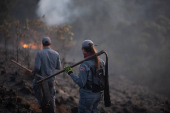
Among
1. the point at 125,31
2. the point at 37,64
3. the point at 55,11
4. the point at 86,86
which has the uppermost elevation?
the point at 55,11

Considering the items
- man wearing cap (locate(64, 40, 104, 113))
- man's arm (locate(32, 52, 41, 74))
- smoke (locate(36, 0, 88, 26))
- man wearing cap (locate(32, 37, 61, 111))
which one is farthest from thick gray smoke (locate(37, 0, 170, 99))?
man's arm (locate(32, 52, 41, 74))

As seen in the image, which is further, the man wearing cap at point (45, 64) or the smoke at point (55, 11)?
the smoke at point (55, 11)

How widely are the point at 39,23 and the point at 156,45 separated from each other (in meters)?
18.3

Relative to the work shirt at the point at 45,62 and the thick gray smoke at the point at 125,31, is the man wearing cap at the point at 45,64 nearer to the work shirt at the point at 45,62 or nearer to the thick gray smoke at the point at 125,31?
the work shirt at the point at 45,62

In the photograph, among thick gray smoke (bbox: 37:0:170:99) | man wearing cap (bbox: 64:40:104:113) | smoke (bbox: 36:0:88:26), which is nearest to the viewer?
man wearing cap (bbox: 64:40:104:113)

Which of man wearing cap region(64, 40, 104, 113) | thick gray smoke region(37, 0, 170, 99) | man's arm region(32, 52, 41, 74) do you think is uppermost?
thick gray smoke region(37, 0, 170, 99)

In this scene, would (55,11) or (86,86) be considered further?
(55,11)

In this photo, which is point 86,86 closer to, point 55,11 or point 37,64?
point 37,64

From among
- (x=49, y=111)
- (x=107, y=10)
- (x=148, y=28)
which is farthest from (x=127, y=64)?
(x=49, y=111)

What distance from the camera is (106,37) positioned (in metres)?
25.3

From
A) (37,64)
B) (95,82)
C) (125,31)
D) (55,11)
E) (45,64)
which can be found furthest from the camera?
(55,11)

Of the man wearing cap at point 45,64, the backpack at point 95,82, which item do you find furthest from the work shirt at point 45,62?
the backpack at point 95,82

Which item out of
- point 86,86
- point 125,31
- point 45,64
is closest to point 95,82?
point 86,86

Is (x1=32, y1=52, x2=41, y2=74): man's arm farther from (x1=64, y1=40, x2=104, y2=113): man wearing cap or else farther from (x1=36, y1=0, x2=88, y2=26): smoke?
(x1=36, y1=0, x2=88, y2=26): smoke
